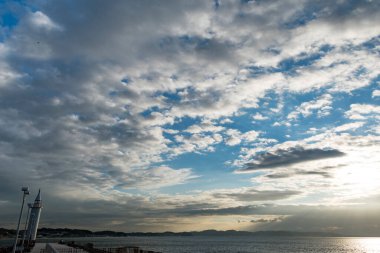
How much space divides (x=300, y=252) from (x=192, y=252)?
47144mm

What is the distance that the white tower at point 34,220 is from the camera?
10966cm

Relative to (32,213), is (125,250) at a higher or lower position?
lower

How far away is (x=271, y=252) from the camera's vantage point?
442ft

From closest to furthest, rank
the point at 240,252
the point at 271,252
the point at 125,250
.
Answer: the point at 125,250 < the point at 240,252 < the point at 271,252

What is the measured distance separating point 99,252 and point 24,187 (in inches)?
1082

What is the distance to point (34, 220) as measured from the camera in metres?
113

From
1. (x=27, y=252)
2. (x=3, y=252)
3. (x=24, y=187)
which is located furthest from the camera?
(x=27, y=252)

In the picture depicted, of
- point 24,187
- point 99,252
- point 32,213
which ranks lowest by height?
point 99,252

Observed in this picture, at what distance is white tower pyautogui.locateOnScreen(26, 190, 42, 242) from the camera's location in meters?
110

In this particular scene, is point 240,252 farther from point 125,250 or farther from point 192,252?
point 125,250

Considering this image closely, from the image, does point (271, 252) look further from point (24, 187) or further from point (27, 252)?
point (24, 187)

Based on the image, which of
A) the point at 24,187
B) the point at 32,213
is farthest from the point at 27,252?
the point at 32,213

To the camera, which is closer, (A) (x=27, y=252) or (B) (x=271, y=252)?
(A) (x=27, y=252)

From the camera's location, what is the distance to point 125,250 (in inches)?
2089
